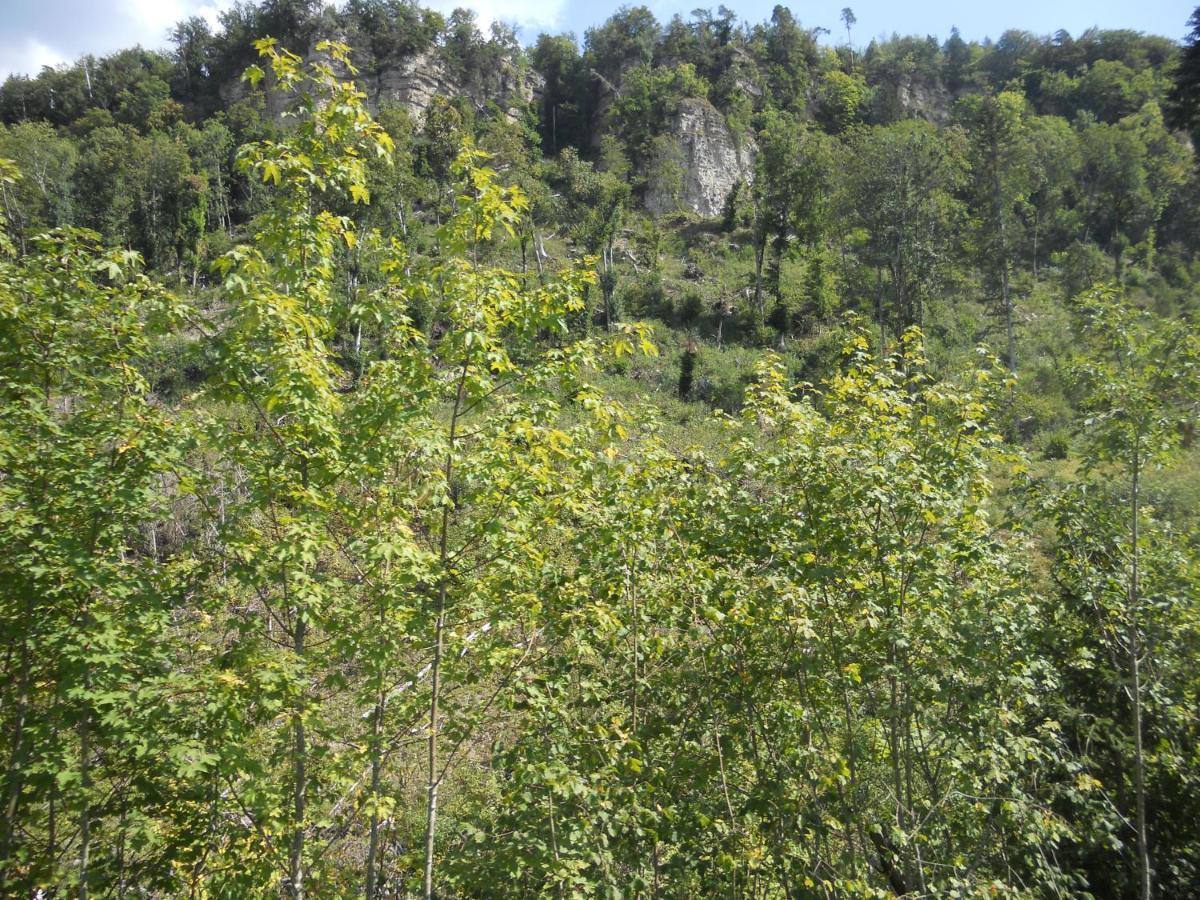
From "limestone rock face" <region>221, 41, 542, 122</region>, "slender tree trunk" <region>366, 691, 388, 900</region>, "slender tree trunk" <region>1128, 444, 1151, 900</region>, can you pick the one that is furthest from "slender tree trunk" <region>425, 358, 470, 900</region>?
"limestone rock face" <region>221, 41, 542, 122</region>

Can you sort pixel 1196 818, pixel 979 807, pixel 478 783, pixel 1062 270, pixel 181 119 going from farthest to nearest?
1. pixel 181 119
2. pixel 1062 270
3. pixel 478 783
4. pixel 1196 818
5. pixel 979 807

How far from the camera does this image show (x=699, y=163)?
47.4 metres

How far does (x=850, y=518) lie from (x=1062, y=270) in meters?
39.7

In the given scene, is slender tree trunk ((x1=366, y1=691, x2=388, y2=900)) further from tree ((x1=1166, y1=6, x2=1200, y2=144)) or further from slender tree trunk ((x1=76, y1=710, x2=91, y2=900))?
tree ((x1=1166, y1=6, x2=1200, y2=144))

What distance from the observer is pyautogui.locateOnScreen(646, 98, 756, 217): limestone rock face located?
45281 millimetres

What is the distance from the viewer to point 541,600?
4.25m

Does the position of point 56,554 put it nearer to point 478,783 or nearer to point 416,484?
point 416,484

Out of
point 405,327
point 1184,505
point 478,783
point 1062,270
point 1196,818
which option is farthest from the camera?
point 1062,270

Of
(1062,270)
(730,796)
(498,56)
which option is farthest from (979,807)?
(498,56)

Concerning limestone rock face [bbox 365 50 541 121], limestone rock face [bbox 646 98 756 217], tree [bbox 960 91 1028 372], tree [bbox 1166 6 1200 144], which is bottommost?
tree [bbox 1166 6 1200 144]

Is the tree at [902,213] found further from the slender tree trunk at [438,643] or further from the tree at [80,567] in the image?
the tree at [80,567]

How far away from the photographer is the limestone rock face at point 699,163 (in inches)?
1783

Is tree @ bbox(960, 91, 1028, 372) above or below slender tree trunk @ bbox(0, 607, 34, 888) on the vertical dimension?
above

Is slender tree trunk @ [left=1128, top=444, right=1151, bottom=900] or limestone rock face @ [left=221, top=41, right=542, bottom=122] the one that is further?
limestone rock face @ [left=221, top=41, right=542, bottom=122]
